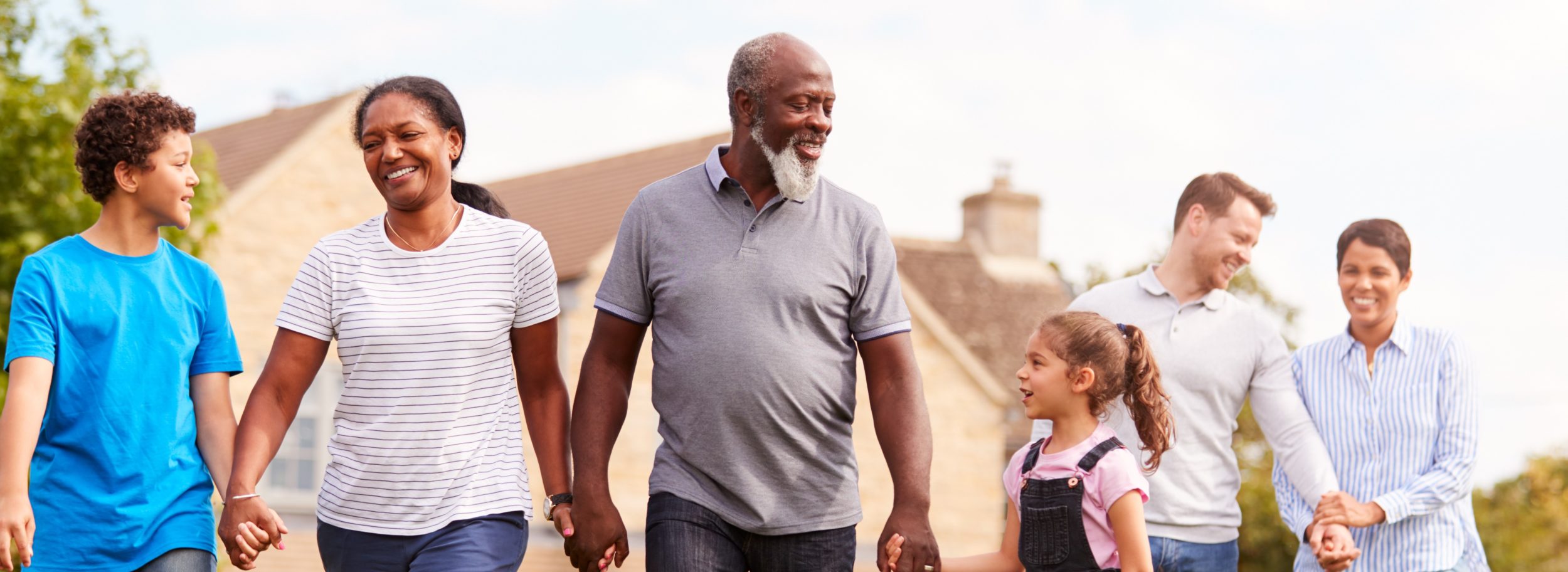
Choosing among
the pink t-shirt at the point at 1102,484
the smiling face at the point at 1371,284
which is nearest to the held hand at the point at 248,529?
the pink t-shirt at the point at 1102,484

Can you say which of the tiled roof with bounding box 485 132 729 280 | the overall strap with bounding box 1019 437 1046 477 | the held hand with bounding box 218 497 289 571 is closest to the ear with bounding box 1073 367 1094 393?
the overall strap with bounding box 1019 437 1046 477

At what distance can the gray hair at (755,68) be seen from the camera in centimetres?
481

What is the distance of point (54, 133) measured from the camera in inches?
400

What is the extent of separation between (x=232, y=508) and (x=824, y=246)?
1.80 m

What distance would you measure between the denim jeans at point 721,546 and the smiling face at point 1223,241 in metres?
2.12

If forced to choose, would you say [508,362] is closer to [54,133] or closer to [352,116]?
[352,116]

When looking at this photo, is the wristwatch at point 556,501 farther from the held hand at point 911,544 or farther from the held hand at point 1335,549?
the held hand at point 1335,549

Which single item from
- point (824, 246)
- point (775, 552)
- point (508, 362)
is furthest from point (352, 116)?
point (775, 552)

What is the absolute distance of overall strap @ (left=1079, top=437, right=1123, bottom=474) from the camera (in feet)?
16.5

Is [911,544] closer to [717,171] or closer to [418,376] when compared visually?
[717,171]

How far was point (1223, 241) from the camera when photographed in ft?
20.4

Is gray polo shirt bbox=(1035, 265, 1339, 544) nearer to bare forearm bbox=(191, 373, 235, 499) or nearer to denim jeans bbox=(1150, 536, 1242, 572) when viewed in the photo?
denim jeans bbox=(1150, 536, 1242, 572)

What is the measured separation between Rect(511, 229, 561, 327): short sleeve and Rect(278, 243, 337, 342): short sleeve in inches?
20.4

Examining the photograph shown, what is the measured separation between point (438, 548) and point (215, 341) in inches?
38.2
